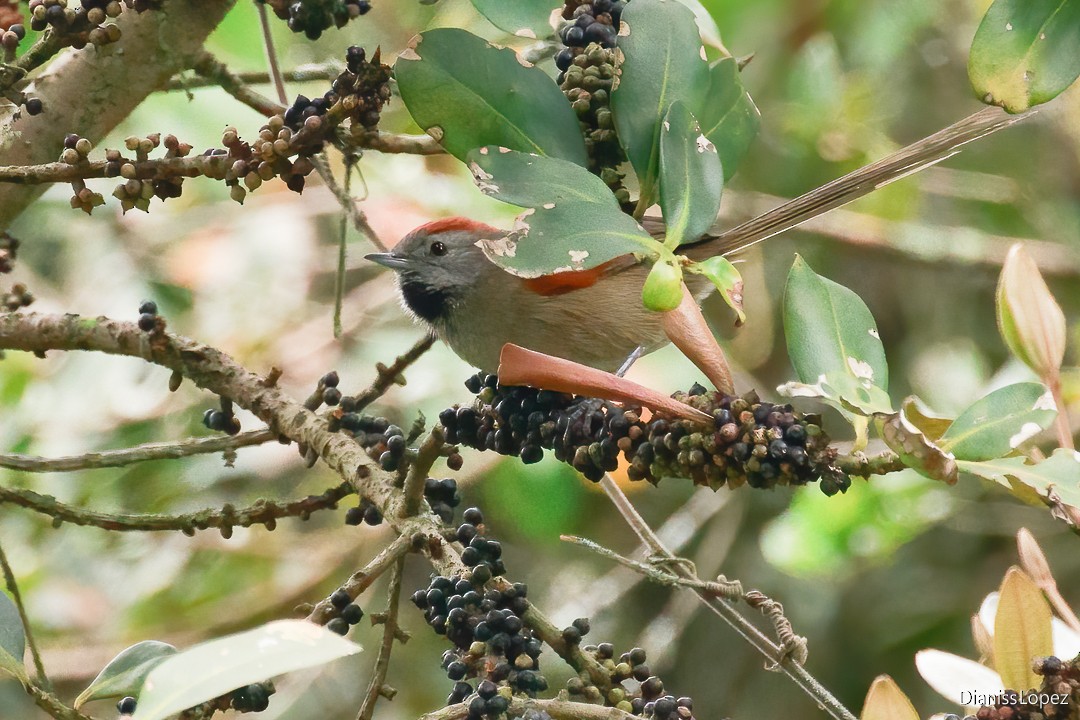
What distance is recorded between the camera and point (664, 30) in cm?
205

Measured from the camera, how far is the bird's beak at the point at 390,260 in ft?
12.0

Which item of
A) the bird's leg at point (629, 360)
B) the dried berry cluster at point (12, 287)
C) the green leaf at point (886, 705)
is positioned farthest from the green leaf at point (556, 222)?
the bird's leg at point (629, 360)

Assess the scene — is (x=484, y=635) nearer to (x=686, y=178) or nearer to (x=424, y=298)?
(x=686, y=178)

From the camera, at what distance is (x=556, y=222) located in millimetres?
1750

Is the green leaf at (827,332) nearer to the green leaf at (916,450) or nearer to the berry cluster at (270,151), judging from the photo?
the green leaf at (916,450)

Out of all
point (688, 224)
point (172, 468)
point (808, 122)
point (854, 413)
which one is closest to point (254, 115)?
point (172, 468)

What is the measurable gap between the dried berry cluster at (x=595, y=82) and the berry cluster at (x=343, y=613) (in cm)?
103

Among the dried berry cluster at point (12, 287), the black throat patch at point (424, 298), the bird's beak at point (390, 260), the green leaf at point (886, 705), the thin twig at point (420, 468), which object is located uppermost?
the bird's beak at point (390, 260)

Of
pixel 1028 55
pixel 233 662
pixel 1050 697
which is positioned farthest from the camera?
pixel 1028 55

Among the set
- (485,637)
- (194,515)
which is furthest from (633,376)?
(485,637)

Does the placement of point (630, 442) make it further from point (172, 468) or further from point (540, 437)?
point (172, 468)

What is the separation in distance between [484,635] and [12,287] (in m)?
1.85

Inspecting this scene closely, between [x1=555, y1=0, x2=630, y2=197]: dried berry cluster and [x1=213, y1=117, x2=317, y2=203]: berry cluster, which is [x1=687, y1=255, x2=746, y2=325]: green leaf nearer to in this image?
[x1=555, y1=0, x2=630, y2=197]: dried berry cluster

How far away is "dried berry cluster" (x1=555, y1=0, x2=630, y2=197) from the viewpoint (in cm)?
230
